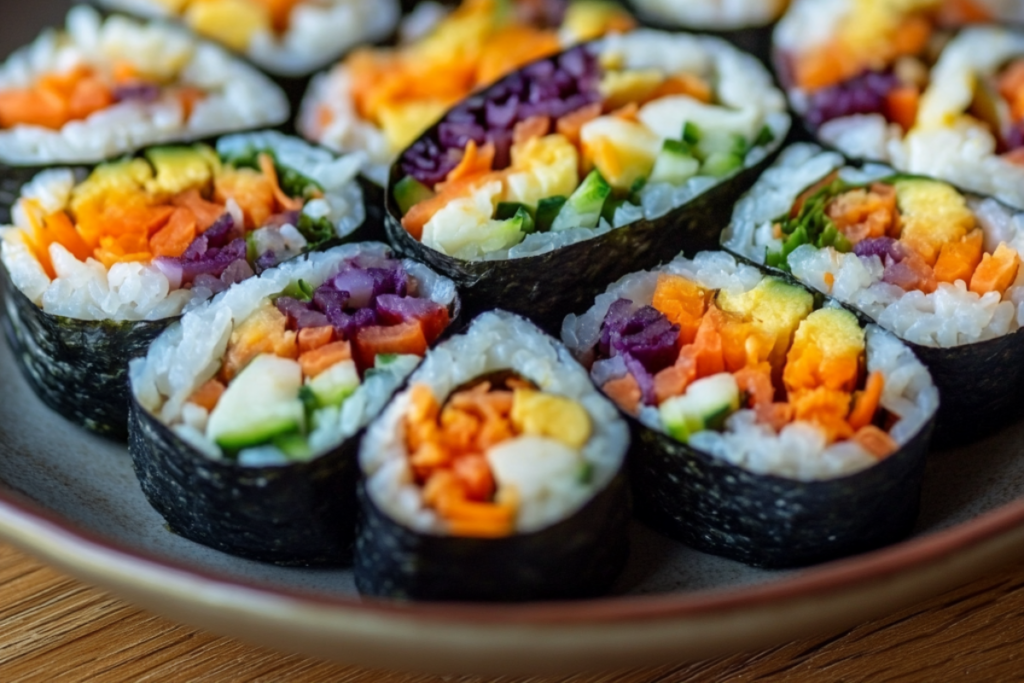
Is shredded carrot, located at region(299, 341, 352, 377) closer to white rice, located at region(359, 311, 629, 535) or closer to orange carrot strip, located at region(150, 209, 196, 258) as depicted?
white rice, located at region(359, 311, 629, 535)

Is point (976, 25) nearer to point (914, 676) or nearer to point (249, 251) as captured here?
point (914, 676)

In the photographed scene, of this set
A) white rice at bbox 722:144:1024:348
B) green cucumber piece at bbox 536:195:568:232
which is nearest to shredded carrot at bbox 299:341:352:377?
green cucumber piece at bbox 536:195:568:232

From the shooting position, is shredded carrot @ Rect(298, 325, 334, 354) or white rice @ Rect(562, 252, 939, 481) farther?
shredded carrot @ Rect(298, 325, 334, 354)

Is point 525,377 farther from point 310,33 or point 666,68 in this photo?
point 310,33

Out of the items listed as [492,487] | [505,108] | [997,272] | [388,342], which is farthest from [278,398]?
[997,272]

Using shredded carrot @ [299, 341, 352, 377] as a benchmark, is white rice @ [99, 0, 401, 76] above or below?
above

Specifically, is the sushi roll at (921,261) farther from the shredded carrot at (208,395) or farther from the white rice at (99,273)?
the shredded carrot at (208,395)
